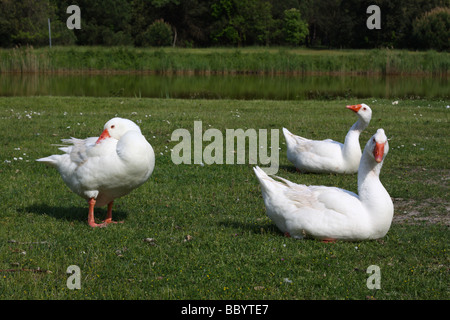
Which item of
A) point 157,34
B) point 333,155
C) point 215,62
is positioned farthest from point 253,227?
point 157,34

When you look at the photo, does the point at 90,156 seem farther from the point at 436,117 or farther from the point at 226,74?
the point at 226,74

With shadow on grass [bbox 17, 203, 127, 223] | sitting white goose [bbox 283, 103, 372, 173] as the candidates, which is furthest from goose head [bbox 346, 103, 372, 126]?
shadow on grass [bbox 17, 203, 127, 223]

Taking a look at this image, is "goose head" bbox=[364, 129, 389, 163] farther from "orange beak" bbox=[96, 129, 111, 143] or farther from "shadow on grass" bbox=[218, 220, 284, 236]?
"orange beak" bbox=[96, 129, 111, 143]

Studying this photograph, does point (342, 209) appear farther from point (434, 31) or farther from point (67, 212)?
point (434, 31)

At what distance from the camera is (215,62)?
41.8 metres

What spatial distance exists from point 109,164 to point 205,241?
161cm

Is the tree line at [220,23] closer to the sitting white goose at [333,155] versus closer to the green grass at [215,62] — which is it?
the green grass at [215,62]

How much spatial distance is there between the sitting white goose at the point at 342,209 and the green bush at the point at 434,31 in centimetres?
5330

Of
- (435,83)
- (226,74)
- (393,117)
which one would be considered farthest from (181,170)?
(226,74)

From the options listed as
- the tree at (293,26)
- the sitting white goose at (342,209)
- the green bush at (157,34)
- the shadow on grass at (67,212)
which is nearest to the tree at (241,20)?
the tree at (293,26)

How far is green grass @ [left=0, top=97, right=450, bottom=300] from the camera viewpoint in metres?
5.18

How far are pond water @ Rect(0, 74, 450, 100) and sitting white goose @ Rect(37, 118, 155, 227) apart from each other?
19.9 metres

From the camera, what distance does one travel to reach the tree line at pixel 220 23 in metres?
56.4

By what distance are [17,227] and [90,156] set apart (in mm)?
1354
